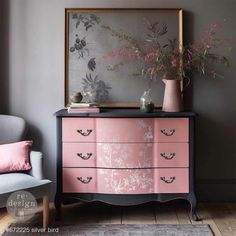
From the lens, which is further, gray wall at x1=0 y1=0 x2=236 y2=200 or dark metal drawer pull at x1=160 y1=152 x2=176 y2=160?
gray wall at x1=0 y1=0 x2=236 y2=200

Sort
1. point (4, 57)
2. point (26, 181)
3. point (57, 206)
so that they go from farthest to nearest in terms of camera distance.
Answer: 1. point (4, 57)
2. point (57, 206)
3. point (26, 181)

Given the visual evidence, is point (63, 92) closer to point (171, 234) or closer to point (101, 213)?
point (101, 213)

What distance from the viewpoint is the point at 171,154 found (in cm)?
303

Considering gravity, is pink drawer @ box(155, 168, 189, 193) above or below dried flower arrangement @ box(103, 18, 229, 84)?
below

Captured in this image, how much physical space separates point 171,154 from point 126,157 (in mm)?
365

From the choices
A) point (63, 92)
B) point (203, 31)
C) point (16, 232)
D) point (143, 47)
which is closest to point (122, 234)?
point (16, 232)

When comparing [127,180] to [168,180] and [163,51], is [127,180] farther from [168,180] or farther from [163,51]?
[163,51]

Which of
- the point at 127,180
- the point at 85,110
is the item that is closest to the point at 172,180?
the point at 127,180

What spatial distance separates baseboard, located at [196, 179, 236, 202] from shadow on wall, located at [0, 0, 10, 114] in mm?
1970

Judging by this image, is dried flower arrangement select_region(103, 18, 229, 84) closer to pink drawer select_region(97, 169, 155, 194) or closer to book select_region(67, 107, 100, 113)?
book select_region(67, 107, 100, 113)

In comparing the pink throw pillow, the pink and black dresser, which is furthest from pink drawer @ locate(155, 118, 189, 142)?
the pink throw pillow

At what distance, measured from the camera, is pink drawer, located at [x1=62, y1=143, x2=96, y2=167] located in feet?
9.98

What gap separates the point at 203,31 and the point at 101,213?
1863 mm

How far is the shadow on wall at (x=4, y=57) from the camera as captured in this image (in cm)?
346
